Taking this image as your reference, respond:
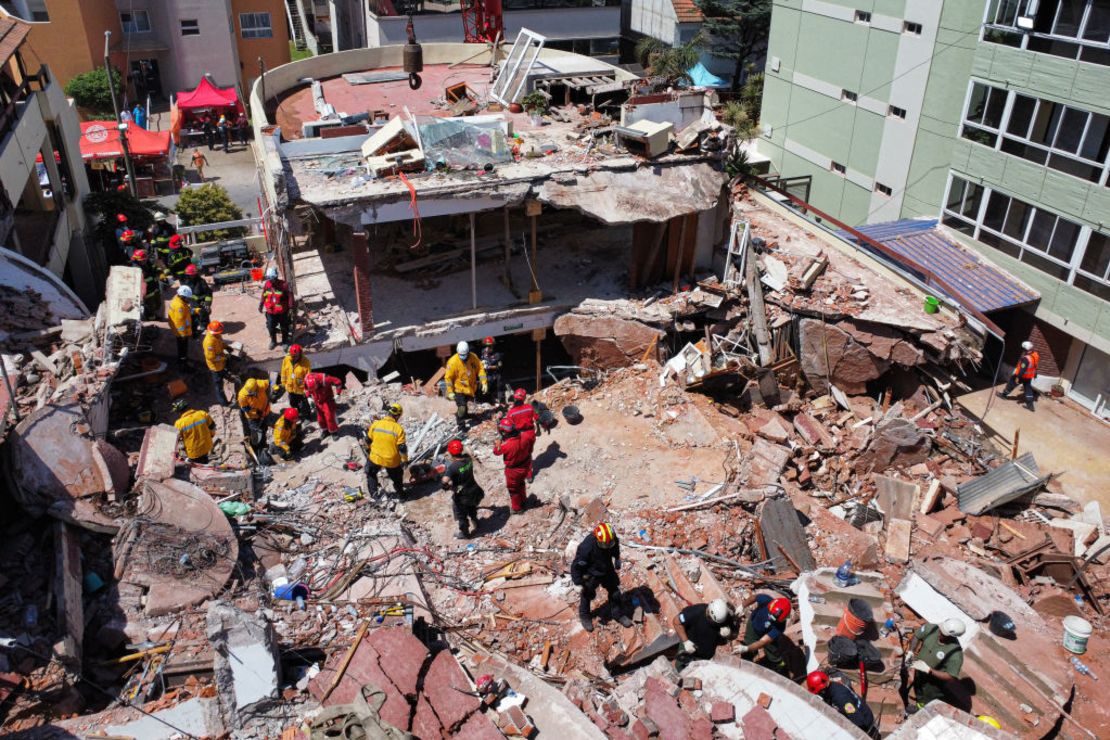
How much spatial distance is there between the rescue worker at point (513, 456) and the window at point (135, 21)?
3365 centimetres

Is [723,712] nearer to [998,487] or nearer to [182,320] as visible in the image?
[998,487]

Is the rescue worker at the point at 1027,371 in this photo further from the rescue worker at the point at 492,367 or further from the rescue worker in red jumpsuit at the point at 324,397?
the rescue worker in red jumpsuit at the point at 324,397

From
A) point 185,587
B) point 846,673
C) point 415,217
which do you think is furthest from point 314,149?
point 846,673

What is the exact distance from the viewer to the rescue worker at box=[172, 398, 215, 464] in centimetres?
1117

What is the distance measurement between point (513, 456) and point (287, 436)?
11.8 ft

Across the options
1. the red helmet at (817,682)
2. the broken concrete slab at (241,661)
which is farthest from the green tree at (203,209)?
the red helmet at (817,682)

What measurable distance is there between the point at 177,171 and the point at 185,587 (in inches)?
934

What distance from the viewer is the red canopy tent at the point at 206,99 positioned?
107 ft

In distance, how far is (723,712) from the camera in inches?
312

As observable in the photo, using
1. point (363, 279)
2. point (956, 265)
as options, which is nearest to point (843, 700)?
Answer: point (363, 279)

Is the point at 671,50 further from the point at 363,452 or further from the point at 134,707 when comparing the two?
the point at 134,707

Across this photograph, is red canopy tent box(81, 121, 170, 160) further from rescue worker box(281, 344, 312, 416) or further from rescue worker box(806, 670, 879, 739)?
rescue worker box(806, 670, 879, 739)

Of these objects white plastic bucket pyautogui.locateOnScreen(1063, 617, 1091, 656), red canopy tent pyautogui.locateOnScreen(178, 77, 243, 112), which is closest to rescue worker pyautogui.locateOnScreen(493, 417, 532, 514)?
white plastic bucket pyautogui.locateOnScreen(1063, 617, 1091, 656)

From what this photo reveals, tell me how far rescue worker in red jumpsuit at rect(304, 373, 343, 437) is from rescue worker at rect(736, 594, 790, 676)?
7.16 meters
